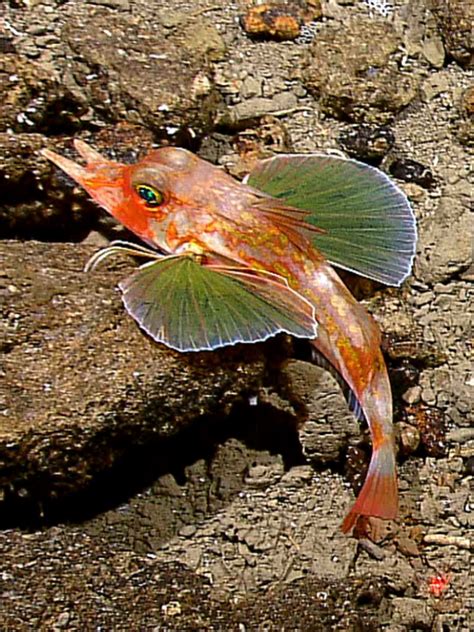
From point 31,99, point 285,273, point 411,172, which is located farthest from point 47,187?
point 411,172

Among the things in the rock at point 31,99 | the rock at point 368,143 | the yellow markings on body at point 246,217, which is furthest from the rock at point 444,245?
the rock at point 31,99

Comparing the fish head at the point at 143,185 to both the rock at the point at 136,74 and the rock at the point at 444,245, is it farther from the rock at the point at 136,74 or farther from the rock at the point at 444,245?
the rock at the point at 444,245

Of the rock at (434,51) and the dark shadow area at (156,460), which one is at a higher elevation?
the rock at (434,51)

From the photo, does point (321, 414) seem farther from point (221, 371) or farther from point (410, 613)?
point (410, 613)

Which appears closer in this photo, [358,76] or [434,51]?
[358,76]

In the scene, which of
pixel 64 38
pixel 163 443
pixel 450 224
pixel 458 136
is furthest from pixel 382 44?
pixel 163 443

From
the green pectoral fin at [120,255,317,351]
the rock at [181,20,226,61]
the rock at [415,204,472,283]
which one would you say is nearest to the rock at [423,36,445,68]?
the rock at [415,204,472,283]

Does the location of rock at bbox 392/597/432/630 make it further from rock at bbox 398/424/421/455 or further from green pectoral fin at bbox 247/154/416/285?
green pectoral fin at bbox 247/154/416/285
